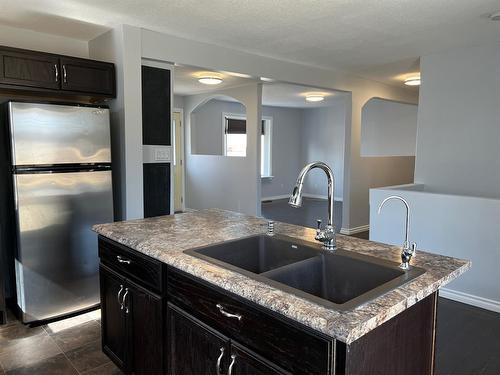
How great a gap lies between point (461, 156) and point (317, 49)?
1988 millimetres

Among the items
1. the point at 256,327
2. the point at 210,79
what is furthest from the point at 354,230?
the point at 256,327

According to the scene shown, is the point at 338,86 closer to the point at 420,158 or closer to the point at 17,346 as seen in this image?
the point at 420,158

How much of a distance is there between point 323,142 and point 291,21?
6.85 meters

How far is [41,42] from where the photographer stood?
11.1 feet

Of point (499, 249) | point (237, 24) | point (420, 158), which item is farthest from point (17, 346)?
point (420, 158)

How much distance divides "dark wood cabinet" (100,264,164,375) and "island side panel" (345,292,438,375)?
94 centimetres

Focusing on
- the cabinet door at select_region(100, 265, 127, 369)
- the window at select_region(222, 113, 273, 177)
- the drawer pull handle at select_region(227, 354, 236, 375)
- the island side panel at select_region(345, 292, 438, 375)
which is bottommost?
the cabinet door at select_region(100, 265, 127, 369)

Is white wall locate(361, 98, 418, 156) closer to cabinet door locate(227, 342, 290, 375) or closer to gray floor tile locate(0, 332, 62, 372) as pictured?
gray floor tile locate(0, 332, 62, 372)

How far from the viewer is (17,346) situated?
259 cm

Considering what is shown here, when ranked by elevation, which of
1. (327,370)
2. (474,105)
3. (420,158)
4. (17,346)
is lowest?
(17,346)

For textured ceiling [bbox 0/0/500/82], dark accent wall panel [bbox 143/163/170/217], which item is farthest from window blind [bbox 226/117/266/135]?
dark accent wall panel [bbox 143/163/170/217]

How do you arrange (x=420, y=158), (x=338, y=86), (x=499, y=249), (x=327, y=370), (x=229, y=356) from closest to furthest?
(x=327, y=370) → (x=229, y=356) → (x=499, y=249) → (x=420, y=158) → (x=338, y=86)

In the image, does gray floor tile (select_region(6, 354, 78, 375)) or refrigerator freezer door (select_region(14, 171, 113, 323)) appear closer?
gray floor tile (select_region(6, 354, 78, 375))

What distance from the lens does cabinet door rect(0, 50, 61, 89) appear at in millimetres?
2777
